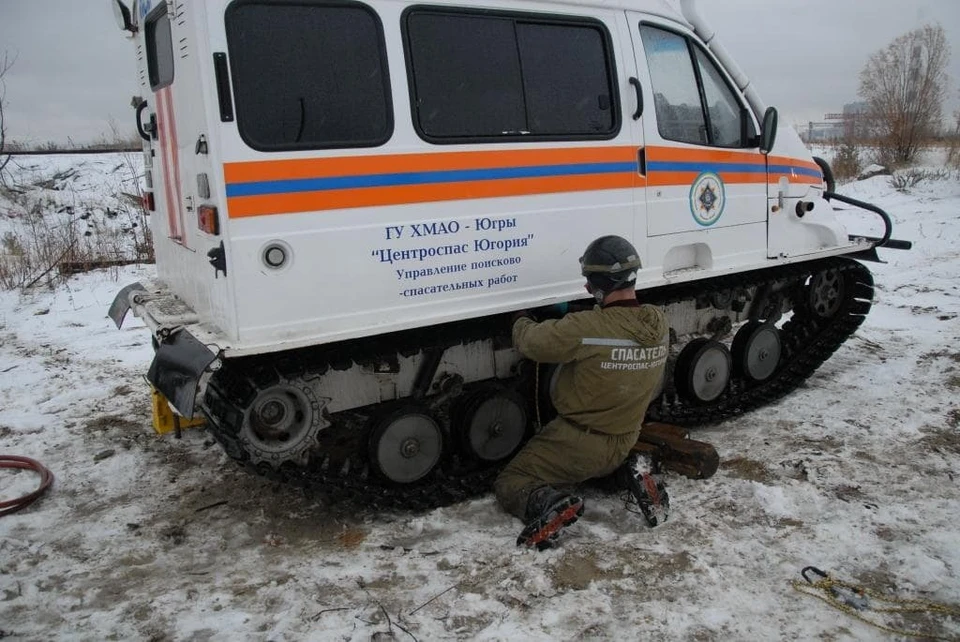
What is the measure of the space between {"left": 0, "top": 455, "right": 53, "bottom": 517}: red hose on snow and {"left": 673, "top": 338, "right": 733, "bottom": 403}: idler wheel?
443cm

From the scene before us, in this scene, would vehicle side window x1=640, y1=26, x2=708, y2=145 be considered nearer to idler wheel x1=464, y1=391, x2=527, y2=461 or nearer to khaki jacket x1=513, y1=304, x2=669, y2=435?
khaki jacket x1=513, y1=304, x2=669, y2=435

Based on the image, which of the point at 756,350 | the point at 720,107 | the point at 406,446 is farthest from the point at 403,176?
the point at 756,350

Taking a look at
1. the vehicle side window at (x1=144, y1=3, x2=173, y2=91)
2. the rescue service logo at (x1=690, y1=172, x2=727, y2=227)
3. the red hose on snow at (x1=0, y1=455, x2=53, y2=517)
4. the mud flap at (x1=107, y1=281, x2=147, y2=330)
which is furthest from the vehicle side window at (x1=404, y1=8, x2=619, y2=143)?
the red hose on snow at (x1=0, y1=455, x2=53, y2=517)

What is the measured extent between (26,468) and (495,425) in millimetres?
3191

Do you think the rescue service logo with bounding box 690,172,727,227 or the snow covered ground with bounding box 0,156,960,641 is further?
the rescue service logo with bounding box 690,172,727,227

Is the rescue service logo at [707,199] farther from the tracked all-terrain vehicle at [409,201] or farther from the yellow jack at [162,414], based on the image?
the yellow jack at [162,414]

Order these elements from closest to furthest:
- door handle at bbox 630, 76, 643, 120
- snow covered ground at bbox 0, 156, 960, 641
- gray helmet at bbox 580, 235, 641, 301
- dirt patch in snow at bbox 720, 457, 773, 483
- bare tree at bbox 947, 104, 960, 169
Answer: snow covered ground at bbox 0, 156, 960, 641, gray helmet at bbox 580, 235, 641, 301, door handle at bbox 630, 76, 643, 120, dirt patch in snow at bbox 720, 457, 773, 483, bare tree at bbox 947, 104, 960, 169

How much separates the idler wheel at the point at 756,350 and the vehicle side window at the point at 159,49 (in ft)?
15.1

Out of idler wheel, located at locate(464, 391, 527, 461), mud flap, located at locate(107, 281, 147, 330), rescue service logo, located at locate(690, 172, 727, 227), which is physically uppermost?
rescue service logo, located at locate(690, 172, 727, 227)

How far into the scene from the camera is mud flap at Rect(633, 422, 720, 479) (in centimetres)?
444

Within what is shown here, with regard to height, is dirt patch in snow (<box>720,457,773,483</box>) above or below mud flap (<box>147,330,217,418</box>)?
below

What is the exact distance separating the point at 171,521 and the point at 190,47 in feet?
8.66

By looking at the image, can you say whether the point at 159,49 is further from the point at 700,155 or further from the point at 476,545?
the point at 700,155

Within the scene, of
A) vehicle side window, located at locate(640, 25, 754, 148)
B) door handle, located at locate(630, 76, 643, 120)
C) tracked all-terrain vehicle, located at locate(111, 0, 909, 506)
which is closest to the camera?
tracked all-terrain vehicle, located at locate(111, 0, 909, 506)
